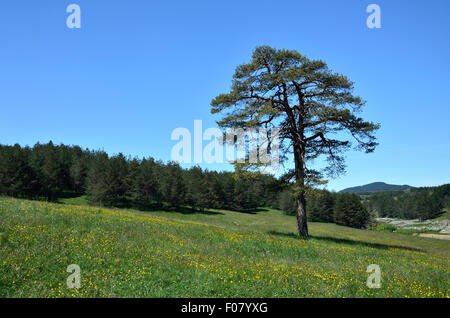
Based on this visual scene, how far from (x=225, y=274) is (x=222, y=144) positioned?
43.3ft

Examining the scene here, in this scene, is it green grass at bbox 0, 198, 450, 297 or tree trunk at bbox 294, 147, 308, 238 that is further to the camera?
tree trunk at bbox 294, 147, 308, 238

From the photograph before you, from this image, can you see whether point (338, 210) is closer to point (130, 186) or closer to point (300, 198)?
point (130, 186)

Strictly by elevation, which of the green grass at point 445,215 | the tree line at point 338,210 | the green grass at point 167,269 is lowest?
the green grass at point 445,215

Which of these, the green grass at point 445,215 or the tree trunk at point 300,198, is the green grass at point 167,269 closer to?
the tree trunk at point 300,198

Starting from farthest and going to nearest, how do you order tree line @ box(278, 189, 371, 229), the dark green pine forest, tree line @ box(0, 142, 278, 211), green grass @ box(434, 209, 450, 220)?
green grass @ box(434, 209, 450, 220) → tree line @ box(278, 189, 371, 229) → the dark green pine forest → tree line @ box(0, 142, 278, 211)

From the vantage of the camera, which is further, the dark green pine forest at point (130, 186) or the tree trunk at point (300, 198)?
the dark green pine forest at point (130, 186)

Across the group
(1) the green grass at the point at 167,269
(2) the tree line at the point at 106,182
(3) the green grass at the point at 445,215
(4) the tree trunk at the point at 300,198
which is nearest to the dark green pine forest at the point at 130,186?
(2) the tree line at the point at 106,182

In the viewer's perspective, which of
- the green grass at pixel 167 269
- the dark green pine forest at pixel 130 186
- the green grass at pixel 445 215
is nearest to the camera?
the green grass at pixel 167 269

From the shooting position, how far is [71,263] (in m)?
8.21

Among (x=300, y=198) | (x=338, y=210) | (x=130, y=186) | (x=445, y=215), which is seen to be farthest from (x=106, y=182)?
(x=445, y=215)

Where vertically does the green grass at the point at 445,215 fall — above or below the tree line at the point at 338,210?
below

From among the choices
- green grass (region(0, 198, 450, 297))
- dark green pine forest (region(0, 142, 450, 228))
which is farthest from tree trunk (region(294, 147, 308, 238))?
dark green pine forest (region(0, 142, 450, 228))

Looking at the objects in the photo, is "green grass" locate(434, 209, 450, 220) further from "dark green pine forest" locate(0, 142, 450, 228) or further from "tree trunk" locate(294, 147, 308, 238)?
"tree trunk" locate(294, 147, 308, 238)
